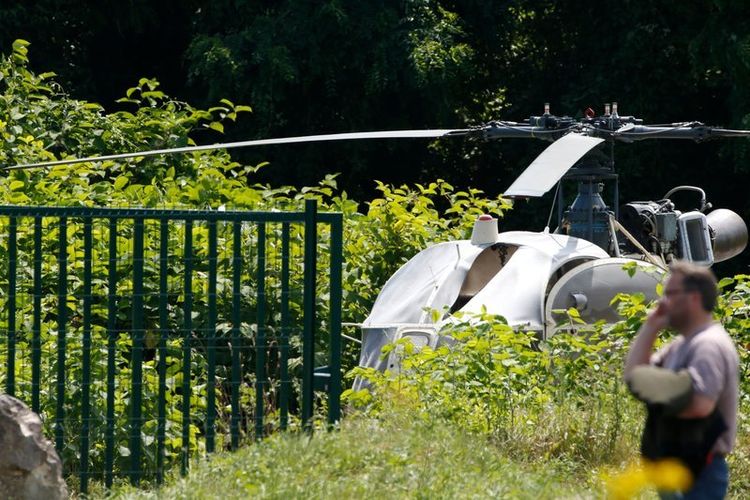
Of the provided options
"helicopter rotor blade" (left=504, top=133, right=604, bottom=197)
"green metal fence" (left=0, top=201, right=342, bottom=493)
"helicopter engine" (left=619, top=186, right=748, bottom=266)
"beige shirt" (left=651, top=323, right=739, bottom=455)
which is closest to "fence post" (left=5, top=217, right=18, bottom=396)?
"green metal fence" (left=0, top=201, right=342, bottom=493)

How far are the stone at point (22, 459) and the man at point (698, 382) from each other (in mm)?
2812

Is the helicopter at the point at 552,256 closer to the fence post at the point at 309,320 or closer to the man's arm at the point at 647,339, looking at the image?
the fence post at the point at 309,320

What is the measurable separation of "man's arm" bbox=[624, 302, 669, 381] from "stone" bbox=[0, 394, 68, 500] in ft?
9.16

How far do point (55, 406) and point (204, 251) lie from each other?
264cm

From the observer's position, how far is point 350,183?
21.4 metres

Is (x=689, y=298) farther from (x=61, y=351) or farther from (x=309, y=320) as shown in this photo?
(x=61, y=351)

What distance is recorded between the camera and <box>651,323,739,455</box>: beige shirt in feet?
14.4

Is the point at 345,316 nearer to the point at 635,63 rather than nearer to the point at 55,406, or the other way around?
the point at 55,406

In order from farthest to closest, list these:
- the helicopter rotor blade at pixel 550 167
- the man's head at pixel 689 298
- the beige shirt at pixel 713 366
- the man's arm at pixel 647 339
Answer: the helicopter rotor blade at pixel 550 167 < the man's arm at pixel 647 339 < the man's head at pixel 689 298 < the beige shirt at pixel 713 366

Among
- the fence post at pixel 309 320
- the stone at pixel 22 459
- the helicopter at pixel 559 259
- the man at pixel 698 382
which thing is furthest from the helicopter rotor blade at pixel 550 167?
the stone at pixel 22 459

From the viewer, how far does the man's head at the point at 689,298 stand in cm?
450

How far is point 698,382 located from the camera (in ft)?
14.4

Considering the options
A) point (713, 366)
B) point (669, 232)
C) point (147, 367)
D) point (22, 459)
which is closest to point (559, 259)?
point (669, 232)

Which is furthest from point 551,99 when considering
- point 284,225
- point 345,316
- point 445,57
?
point 284,225
